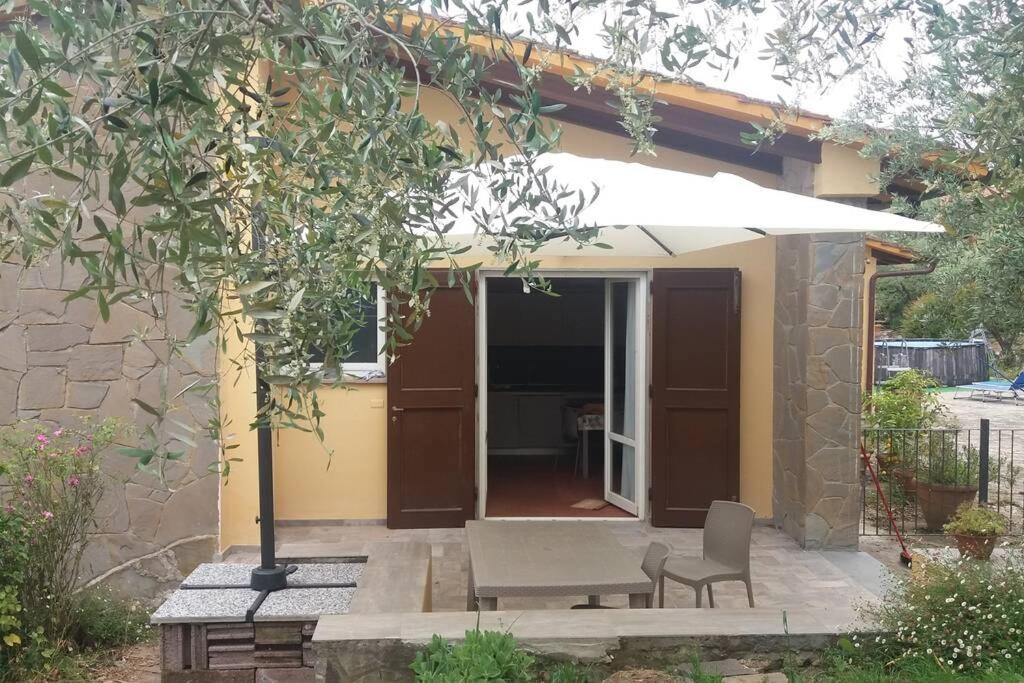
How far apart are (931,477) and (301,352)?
675 cm

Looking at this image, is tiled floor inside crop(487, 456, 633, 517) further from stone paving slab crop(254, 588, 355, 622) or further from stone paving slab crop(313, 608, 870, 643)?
stone paving slab crop(313, 608, 870, 643)

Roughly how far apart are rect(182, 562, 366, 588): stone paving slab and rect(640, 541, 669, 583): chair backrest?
57.9 inches

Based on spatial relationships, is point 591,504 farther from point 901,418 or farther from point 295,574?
point 295,574

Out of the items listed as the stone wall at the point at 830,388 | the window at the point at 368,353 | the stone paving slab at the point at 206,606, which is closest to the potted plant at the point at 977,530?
the stone wall at the point at 830,388

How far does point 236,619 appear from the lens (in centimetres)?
377

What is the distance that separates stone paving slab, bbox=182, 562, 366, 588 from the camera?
168 inches

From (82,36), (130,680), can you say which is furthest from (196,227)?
(130,680)

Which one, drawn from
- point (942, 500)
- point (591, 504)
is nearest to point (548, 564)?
point (591, 504)

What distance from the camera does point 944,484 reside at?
24.4 feet

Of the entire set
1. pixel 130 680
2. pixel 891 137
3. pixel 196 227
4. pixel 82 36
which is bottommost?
pixel 130 680

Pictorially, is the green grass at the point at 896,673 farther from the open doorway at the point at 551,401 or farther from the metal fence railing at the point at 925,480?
the open doorway at the point at 551,401

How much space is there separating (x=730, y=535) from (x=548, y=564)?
123 centimetres

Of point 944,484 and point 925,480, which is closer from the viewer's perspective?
point 944,484

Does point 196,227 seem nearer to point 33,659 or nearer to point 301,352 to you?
point 301,352
